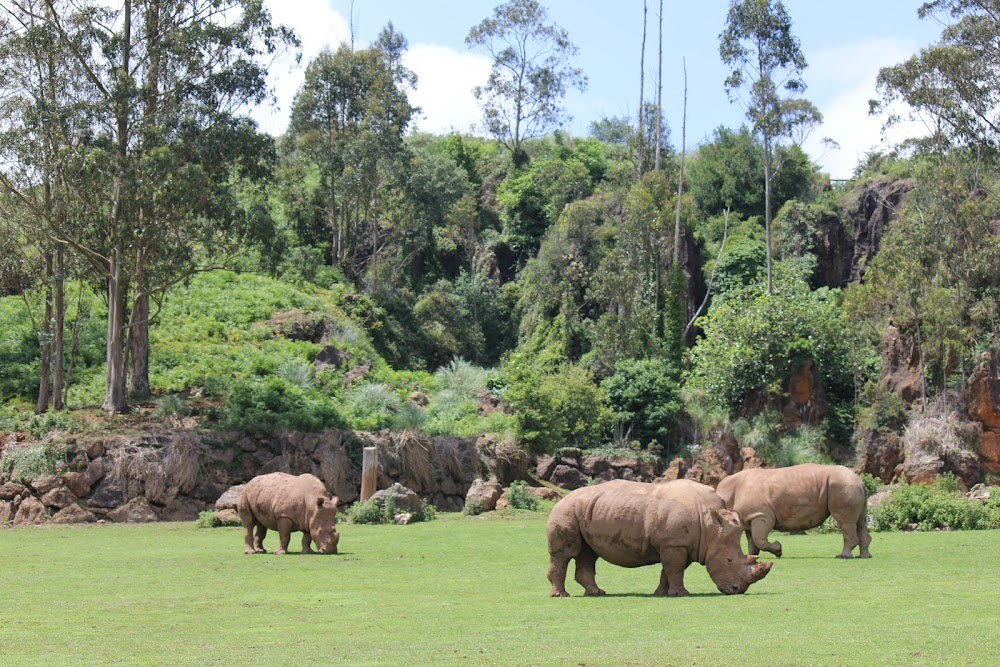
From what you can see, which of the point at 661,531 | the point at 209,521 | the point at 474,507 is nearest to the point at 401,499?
the point at 474,507

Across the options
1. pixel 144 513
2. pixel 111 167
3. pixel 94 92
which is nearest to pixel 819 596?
pixel 144 513

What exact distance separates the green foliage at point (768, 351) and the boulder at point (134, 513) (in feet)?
73.0

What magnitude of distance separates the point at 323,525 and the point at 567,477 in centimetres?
1983

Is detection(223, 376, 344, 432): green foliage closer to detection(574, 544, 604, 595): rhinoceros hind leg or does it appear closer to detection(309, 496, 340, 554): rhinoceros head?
detection(309, 496, 340, 554): rhinoceros head

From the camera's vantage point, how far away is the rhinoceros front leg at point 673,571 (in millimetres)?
14891

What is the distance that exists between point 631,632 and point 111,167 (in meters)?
28.8

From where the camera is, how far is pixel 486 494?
35.1 m

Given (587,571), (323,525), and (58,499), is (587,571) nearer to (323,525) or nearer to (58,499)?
(323,525)

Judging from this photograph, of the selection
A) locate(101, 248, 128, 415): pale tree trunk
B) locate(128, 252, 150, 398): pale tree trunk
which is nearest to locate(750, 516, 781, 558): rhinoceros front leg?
locate(101, 248, 128, 415): pale tree trunk

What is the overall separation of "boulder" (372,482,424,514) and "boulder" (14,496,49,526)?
8.91 metres

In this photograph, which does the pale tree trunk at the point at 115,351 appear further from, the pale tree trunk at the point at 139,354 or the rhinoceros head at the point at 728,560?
the rhinoceros head at the point at 728,560

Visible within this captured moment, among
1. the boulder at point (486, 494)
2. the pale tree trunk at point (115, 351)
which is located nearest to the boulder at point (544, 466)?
the boulder at point (486, 494)

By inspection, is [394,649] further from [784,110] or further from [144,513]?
[784,110]

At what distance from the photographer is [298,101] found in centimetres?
6097
